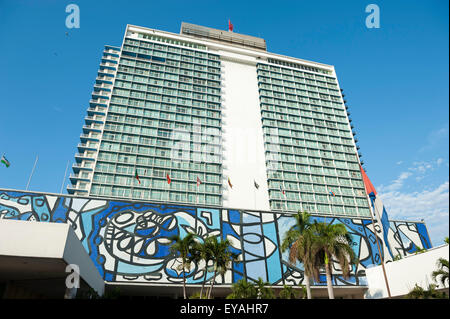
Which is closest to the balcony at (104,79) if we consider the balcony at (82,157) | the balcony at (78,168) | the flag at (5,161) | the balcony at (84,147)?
the balcony at (84,147)

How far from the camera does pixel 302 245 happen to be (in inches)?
1125

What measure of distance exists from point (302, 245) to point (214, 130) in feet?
188

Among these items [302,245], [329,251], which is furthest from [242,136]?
[329,251]

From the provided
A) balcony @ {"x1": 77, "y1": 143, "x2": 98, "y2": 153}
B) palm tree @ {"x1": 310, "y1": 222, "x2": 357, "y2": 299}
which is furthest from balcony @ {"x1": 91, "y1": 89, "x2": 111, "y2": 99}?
palm tree @ {"x1": 310, "y1": 222, "x2": 357, "y2": 299}

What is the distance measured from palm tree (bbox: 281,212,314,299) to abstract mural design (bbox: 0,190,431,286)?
13027mm

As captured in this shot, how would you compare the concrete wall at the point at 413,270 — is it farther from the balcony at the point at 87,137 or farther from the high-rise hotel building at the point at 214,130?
the balcony at the point at 87,137

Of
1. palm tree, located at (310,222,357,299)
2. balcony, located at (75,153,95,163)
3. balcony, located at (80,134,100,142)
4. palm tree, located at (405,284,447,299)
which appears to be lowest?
palm tree, located at (405,284,447,299)

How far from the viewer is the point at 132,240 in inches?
1661

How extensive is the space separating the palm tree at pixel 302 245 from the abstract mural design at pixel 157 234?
513 inches

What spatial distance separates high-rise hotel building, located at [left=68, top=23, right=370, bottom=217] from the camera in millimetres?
72000

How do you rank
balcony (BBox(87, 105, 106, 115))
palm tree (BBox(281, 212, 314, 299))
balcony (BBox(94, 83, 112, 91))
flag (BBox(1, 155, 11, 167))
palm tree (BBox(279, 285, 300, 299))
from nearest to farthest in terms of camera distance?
palm tree (BBox(281, 212, 314, 299)) < palm tree (BBox(279, 285, 300, 299)) < flag (BBox(1, 155, 11, 167)) < balcony (BBox(87, 105, 106, 115)) < balcony (BBox(94, 83, 112, 91))

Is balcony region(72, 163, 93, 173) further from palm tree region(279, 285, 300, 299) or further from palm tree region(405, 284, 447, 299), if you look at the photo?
palm tree region(405, 284, 447, 299)

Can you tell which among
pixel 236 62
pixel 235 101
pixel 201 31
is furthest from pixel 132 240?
pixel 201 31

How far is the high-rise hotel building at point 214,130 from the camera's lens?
7200 centimetres
